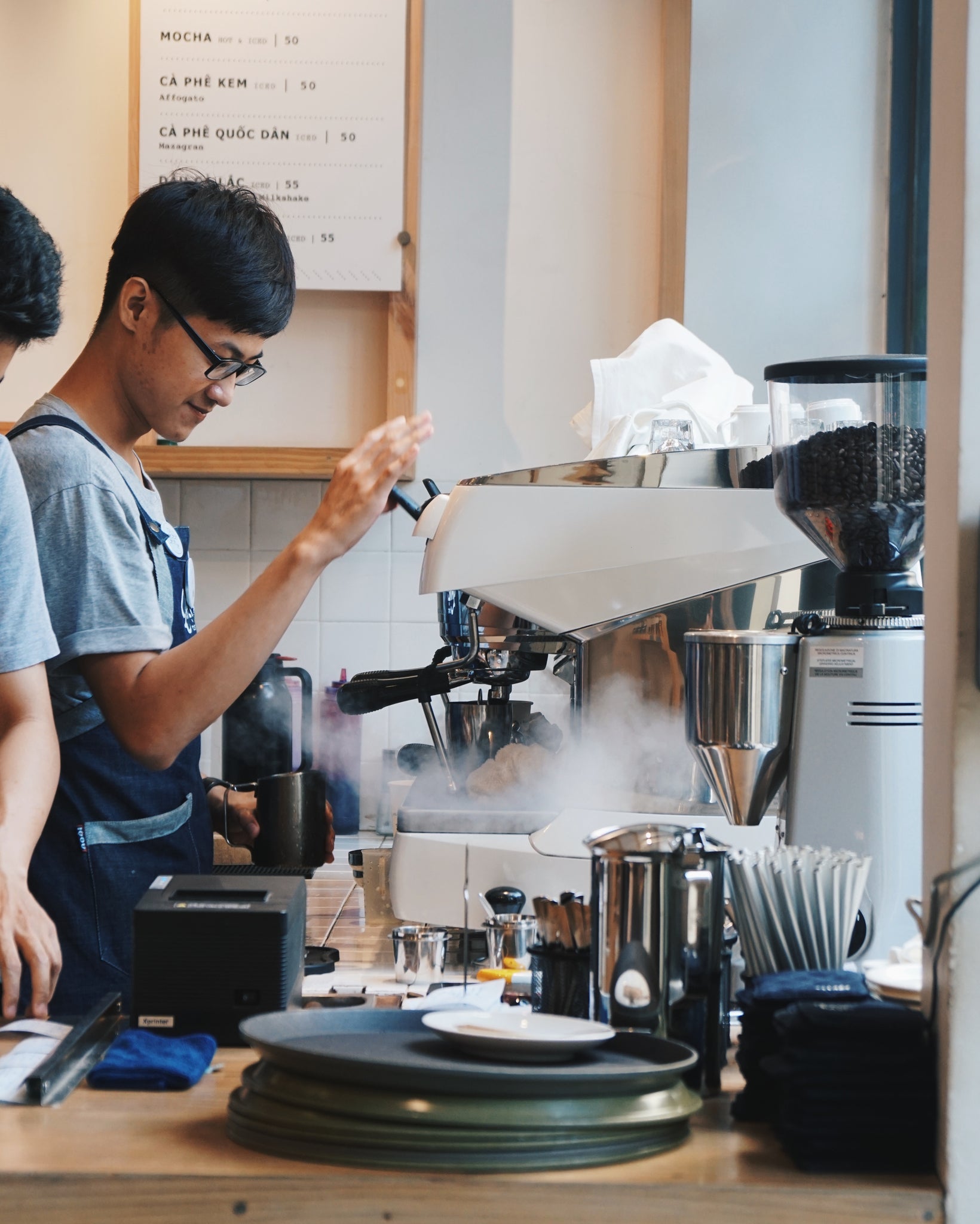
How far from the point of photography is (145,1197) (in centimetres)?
70

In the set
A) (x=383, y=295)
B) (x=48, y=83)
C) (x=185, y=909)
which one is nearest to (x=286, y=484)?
(x=383, y=295)

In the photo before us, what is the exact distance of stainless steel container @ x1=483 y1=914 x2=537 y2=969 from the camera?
128 centimetres

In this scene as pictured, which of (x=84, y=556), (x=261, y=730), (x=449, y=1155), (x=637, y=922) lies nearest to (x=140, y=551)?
(x=84, y=556)

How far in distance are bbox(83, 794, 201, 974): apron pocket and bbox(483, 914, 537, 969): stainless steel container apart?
378 millimetres

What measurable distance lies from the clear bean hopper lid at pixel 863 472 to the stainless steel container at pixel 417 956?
20.5 inches

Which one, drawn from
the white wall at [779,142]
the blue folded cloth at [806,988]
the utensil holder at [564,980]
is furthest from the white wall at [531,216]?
the blue folded cloth at [806,988]

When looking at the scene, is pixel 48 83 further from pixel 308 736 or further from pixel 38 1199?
pixel 38 1199

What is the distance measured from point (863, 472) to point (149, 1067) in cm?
72

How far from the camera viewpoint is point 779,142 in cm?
267

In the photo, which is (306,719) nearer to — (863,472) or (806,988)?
(863,472)

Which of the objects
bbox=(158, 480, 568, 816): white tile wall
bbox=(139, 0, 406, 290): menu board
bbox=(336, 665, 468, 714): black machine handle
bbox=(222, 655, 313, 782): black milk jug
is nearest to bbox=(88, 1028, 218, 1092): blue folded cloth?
bbox=(336, 665, 468, 714): black machine handle

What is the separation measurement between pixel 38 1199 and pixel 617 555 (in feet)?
2.73

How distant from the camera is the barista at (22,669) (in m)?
1.16

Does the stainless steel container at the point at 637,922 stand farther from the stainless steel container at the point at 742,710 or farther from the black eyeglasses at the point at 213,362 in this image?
the black eyeglasses at the point at 213,362
